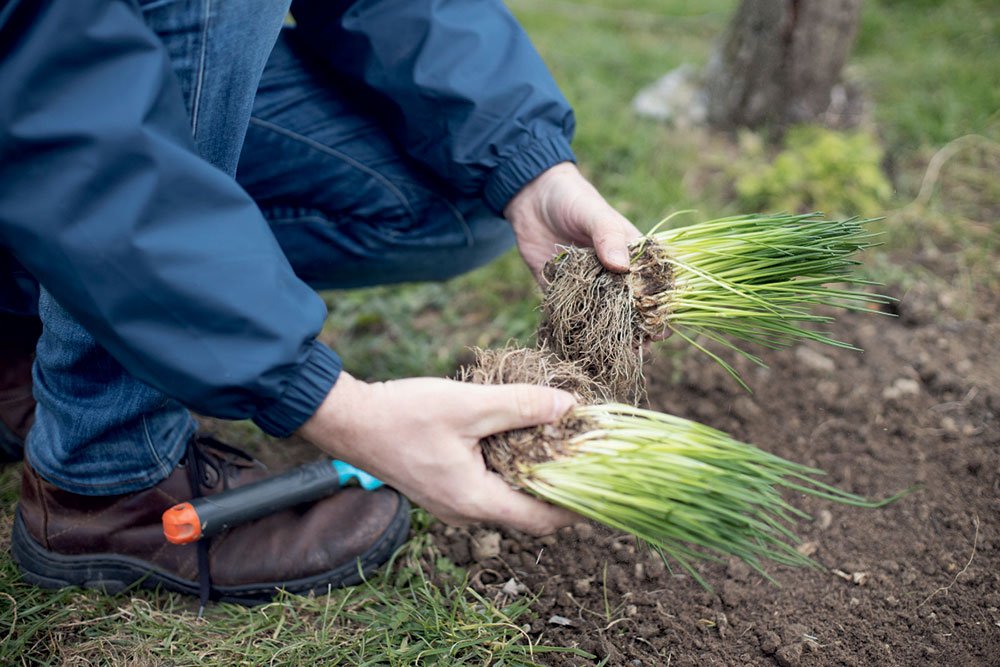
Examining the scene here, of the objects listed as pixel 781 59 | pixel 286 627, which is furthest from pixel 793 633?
pixel 781 59

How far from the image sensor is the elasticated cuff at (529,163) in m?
1.62

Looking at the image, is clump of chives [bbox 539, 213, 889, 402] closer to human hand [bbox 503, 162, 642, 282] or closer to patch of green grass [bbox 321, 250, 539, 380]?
human hand [bbox 503, 162, 642, 282]

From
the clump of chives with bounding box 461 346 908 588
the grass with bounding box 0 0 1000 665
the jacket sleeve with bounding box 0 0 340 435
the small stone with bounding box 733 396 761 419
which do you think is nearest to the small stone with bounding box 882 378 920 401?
the small stone with bounding box 733 396 761 419

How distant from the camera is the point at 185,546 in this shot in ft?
4.97

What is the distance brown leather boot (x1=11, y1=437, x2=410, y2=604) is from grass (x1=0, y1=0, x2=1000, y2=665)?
2.0 inches

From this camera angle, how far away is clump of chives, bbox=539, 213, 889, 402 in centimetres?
149

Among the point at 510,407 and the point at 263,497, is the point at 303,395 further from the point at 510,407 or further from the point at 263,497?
the point at 263,497

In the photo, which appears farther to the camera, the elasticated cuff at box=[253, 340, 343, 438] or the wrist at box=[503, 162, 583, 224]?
the wrist at box=[503, 162, 583, 224]

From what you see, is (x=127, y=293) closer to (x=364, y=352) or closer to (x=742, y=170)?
(x=364, y=352)

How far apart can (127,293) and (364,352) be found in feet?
4.30

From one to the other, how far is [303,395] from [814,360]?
1.61m

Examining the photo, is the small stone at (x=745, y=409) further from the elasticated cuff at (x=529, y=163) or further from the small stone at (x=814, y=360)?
the elasticated cuff at (x=529, y=163)

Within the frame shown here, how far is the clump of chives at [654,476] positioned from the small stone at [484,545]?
0.39 m

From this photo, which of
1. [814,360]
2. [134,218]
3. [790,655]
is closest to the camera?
[134,218]
